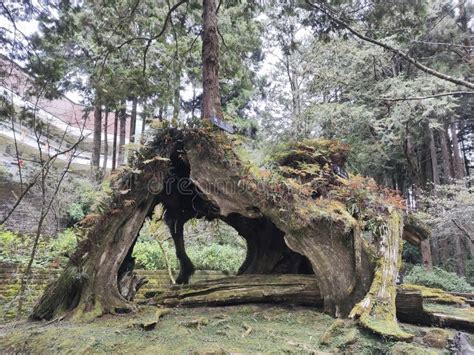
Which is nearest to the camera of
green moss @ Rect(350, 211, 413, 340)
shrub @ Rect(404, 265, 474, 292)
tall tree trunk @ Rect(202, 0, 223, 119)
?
green moss @ Rect(350, 211, 413, 340)

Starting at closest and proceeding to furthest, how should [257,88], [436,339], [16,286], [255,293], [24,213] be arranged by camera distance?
[436,339], [255,293], [16,286], [24,213], [257,88]

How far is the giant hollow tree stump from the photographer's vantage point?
4574 millimetres

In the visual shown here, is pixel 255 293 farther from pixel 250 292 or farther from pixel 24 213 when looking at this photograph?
pixel 24 213

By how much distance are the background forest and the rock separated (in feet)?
9.64

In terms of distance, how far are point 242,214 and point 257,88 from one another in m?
13.1

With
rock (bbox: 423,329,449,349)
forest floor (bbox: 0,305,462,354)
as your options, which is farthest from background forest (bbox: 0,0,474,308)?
rock (bbox: 423,329,449,349)

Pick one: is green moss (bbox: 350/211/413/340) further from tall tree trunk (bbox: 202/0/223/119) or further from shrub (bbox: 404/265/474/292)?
shrub (bbox: 404/265/474/292)

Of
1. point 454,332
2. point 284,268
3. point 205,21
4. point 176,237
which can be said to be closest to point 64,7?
point 205,21

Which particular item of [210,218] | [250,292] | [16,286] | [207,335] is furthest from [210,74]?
[16,286]

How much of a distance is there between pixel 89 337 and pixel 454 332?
13.5ft

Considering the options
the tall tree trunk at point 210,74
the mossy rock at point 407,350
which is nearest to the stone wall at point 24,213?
the tall tree trunk at point 210,74

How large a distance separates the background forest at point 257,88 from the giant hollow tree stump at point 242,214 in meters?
0.35

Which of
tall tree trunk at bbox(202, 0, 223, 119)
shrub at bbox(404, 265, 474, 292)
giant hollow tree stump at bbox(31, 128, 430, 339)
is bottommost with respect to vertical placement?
shrub at bbox(404, 265, 474, 292)

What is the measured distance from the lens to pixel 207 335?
3768 millimetres
